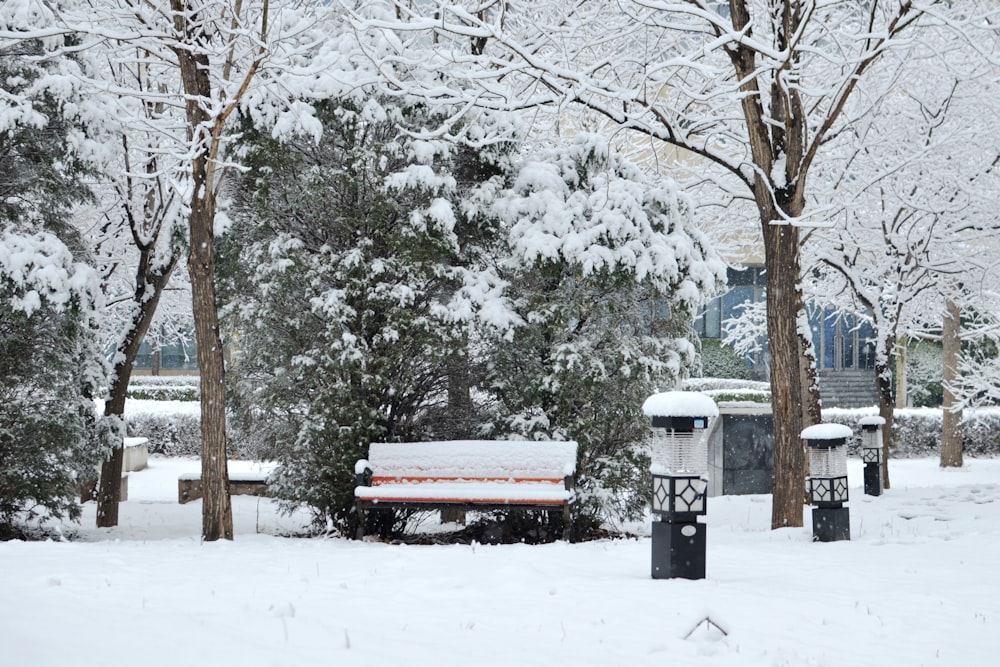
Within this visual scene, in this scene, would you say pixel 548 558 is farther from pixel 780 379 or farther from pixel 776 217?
pixel 776 217

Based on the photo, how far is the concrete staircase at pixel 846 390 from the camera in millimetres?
26203

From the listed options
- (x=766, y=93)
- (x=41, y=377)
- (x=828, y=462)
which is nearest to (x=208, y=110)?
(x=41, y=377)

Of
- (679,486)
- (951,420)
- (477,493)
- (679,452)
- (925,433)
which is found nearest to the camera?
(679,486)

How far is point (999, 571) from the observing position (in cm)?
656

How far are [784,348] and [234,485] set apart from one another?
9.10 m

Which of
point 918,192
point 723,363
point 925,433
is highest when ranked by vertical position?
point 918,192

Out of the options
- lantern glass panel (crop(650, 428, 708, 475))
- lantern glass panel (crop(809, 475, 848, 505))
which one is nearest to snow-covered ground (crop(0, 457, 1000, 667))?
lantern glass panel (crop(809, 475, 848, 505))

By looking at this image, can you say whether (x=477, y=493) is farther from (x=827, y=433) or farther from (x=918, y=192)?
(x=918, y=192)

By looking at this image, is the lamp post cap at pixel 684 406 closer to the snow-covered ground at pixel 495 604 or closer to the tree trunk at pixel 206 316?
the snow-covered ground at pixel 495 604

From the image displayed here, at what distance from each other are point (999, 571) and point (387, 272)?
5.70m

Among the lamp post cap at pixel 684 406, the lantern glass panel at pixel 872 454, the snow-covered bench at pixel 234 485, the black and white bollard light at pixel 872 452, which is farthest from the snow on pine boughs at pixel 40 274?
the lantern glass panel at pixel 872 454

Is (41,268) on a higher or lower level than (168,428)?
higher

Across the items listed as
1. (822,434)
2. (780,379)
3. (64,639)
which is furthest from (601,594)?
(780,379)

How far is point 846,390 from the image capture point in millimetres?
26359
